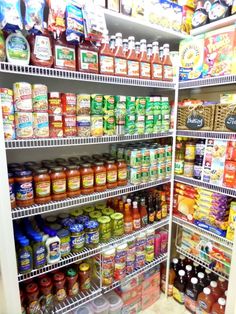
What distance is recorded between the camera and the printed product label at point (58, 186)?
3.99ft

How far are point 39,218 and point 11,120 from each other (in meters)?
0.68

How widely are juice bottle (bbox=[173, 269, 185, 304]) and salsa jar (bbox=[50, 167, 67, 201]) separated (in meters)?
1.23

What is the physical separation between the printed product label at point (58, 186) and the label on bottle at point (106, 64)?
26.1 inches

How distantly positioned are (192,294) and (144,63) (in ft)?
5.68

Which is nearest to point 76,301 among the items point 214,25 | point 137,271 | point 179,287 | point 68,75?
point 137,271

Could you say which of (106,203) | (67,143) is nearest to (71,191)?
(67,143)

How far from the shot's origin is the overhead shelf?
132cm

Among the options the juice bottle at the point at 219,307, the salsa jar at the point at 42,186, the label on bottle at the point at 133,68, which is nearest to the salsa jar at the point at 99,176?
the salsa jar at the point at 42,186

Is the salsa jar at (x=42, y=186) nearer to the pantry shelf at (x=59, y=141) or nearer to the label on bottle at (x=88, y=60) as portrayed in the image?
the pantry shelf at (x=59, y=141)

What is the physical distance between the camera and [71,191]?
128cm

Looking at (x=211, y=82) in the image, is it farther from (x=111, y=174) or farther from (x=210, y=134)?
(x=111, y=174)

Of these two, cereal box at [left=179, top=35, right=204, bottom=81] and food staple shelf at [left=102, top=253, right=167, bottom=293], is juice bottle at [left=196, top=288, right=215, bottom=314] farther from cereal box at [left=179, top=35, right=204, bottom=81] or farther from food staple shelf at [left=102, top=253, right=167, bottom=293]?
cereal box at [left=179, top=35, right=204, bottom=81]

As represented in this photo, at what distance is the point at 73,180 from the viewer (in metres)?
1.27

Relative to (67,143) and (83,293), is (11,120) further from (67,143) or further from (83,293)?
(83,293)
